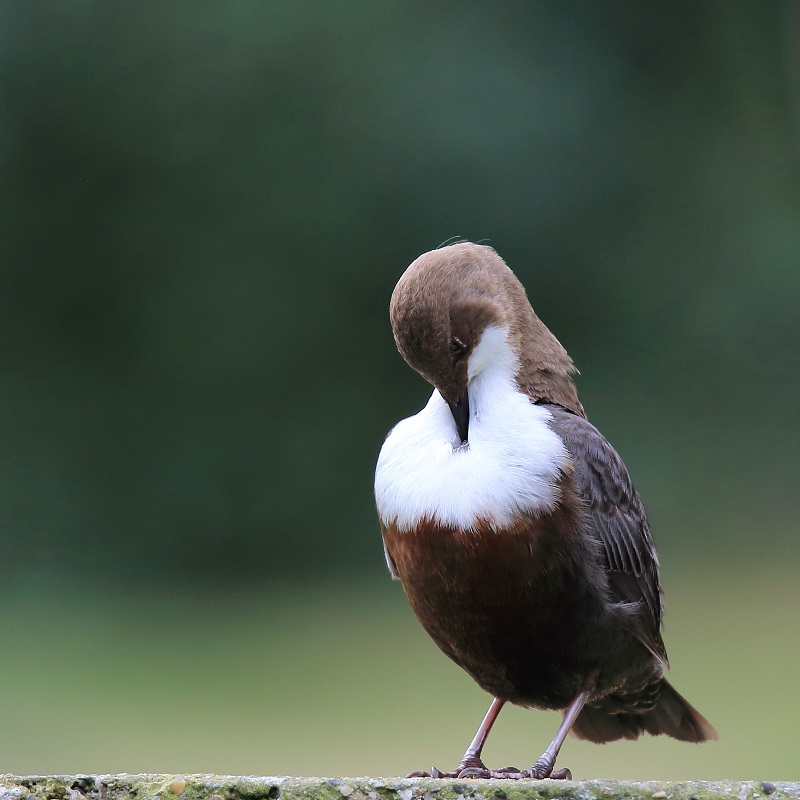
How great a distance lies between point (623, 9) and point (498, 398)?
23.4 feet

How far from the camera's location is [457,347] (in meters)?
2.56

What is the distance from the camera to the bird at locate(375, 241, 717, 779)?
8.20 ft

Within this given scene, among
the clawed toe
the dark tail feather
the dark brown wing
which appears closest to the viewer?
the clawed toe

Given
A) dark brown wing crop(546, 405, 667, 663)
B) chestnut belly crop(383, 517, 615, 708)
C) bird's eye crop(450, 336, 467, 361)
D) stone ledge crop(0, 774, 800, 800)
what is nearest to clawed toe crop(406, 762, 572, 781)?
chestnut belly crop(383, 517, 615, 708)

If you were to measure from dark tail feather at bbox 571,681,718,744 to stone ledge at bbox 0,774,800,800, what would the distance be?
124cm

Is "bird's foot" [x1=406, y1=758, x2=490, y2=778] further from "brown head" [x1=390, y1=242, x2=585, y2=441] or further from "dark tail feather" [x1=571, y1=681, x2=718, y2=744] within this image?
"brown head" [x1=390, y1=242, x2=585, y2=441]

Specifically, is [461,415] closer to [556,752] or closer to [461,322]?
[461,322]

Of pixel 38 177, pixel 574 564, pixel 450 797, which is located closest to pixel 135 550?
pixel 38 177

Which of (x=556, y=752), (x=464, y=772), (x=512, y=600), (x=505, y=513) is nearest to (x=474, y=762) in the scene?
(x=464, y=772)

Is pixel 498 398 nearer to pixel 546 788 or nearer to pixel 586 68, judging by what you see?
pixel 546 788

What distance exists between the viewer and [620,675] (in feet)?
8.89

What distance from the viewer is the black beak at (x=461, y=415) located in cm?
257

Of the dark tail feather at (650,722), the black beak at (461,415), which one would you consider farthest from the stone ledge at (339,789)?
the dark tail feather at (650,722)

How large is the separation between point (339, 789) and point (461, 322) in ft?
3.70
